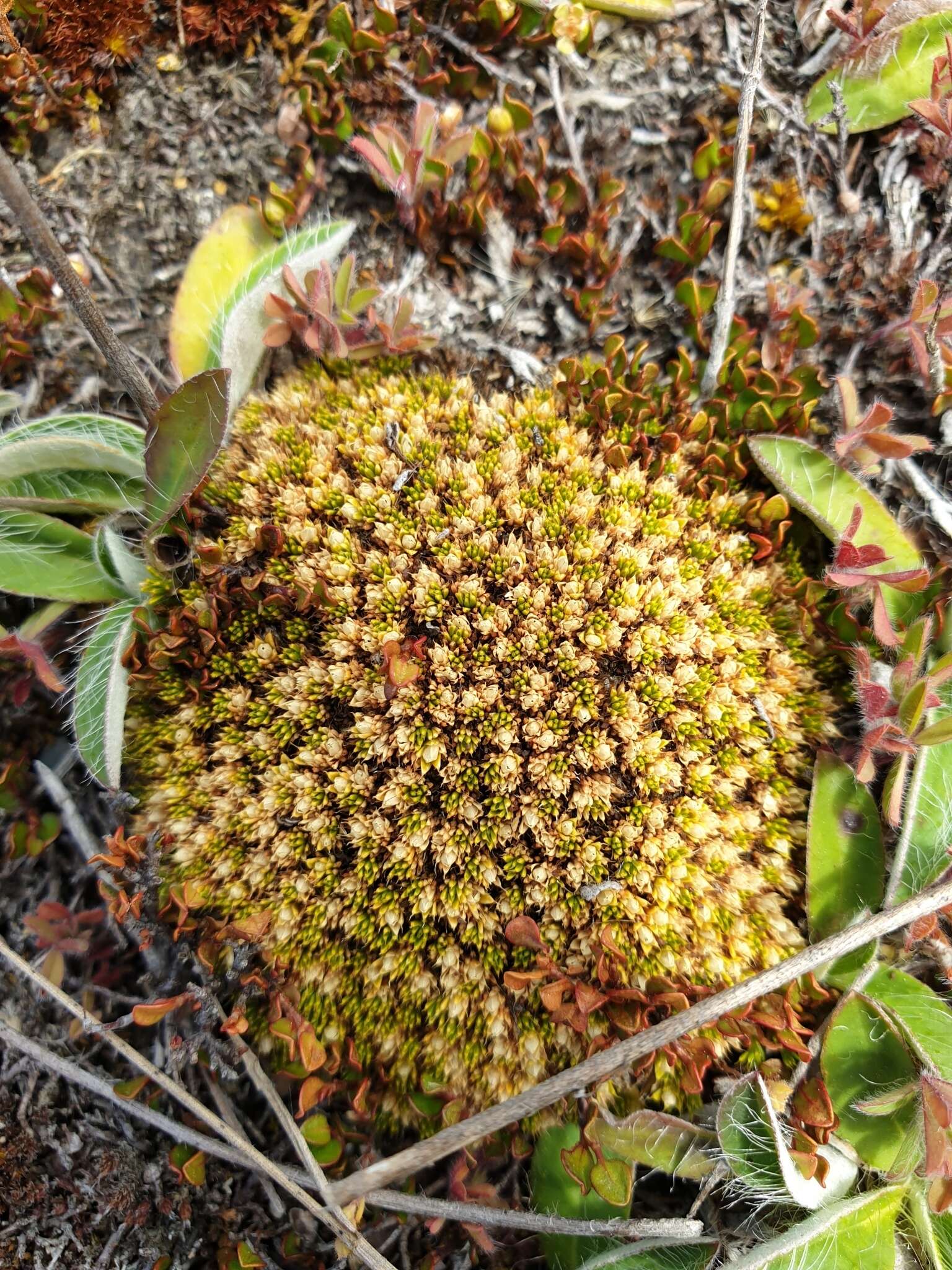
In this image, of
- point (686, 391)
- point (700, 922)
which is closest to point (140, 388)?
point (686, 391)

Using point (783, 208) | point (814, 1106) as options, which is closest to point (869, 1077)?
point (814, 1106)

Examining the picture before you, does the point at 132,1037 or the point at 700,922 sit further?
the point at 132,1037

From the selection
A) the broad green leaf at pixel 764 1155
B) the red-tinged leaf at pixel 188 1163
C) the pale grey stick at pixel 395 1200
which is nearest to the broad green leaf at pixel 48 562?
the pale grey stick at pixel 395 1200

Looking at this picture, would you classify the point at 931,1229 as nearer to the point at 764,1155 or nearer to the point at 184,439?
the point at 764,1155

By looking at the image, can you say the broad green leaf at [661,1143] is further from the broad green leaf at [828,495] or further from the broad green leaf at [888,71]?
the broad green leaf at [888,71]

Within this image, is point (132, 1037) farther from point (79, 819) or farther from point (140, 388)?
point (140, 388)

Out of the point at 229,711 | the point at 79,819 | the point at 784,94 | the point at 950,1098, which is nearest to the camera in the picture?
the point at 950,1098
